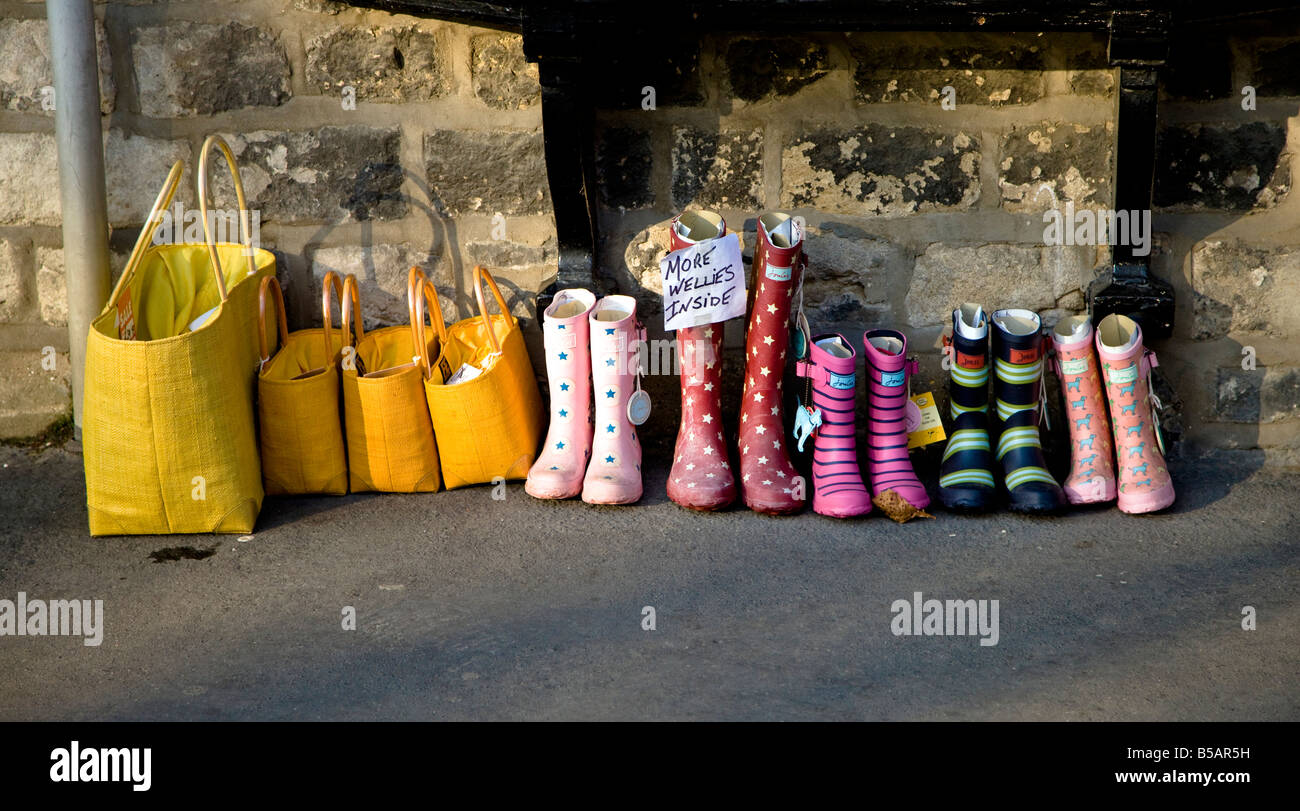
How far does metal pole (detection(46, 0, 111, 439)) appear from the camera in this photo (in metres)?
3.01

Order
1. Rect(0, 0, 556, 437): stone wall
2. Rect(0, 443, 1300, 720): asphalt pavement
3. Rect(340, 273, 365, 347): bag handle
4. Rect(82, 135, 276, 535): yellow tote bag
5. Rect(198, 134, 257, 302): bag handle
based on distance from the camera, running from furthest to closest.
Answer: Rect(0, 0, 556, 437): stone wall → Rect(340, 273, 365, 347): bag handle → Rect(198, 134, 257, 302): bag handle → Rect(82, 135, 276, 535): yellow tote bag → Rect(0, 443, 1300, 720): asphalt pavement

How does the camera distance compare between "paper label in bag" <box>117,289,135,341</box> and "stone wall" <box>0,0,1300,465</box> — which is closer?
"paper label in bag" <box>117,289,135,341</box>

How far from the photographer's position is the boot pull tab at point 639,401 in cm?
301

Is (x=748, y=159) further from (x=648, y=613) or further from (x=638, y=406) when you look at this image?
(x=648, y=613)

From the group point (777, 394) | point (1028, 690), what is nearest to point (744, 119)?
point (777, 394)

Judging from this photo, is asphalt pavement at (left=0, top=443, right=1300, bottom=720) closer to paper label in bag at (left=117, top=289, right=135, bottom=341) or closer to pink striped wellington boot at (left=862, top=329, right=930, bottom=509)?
pink striped wellington boot at (left=862, top=329, right=930, bottom=509)

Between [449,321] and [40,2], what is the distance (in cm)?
136

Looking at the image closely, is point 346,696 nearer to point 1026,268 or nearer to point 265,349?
point 265,349

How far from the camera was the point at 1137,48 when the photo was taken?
2822mm

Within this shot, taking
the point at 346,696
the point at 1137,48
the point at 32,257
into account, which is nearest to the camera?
the point at 346,696

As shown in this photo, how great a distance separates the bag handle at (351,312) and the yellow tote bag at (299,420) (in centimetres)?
5

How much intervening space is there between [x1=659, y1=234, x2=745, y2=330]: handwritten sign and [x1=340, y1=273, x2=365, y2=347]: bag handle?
0.81 meters

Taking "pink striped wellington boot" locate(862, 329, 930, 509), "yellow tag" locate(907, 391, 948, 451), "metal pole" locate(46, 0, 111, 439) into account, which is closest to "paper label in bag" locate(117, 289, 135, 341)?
"metal pole" locate(46, 0, 111, 439)

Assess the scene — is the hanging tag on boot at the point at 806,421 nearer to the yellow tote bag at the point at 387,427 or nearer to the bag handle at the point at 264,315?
the yellow tote bag at the point at 387,427
